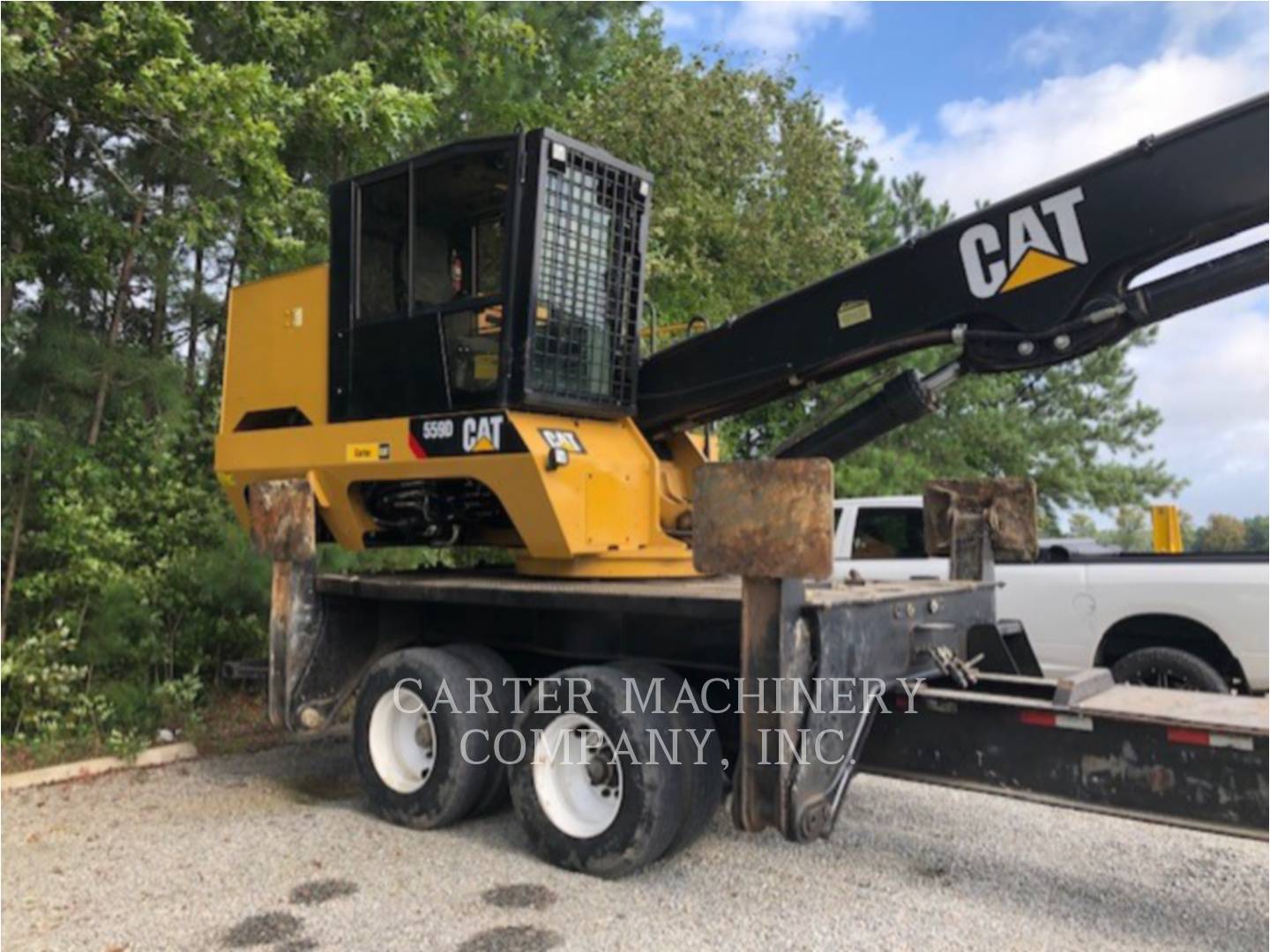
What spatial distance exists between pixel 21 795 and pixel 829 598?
209 inches

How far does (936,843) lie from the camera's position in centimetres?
529

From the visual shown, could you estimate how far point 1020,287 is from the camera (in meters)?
4.84

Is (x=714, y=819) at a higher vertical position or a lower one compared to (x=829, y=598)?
lower

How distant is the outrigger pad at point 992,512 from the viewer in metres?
5.93

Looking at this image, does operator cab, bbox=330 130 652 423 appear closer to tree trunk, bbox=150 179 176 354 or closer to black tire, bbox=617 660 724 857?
black tire, bbox=617 660 724 857

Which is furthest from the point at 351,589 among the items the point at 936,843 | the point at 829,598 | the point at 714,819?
the point at 936,843

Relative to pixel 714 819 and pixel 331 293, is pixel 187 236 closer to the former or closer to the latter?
pixel 331 293

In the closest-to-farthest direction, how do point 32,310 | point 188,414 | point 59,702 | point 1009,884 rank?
point 1009,884
point 59,702
point 32,310
point 188,414

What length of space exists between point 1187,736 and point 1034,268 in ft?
7.20

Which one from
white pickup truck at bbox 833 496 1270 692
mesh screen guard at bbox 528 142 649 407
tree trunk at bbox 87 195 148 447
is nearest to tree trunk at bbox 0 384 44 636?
tree trunk at bbox 87 195 148 447

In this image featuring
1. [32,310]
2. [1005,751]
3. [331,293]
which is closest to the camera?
[1005,751]

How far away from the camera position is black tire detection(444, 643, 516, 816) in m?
5.48

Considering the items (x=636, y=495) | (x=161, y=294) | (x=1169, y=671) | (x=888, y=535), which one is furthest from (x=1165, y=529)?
(x=161, y=294)

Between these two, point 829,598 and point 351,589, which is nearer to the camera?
point 829,598
